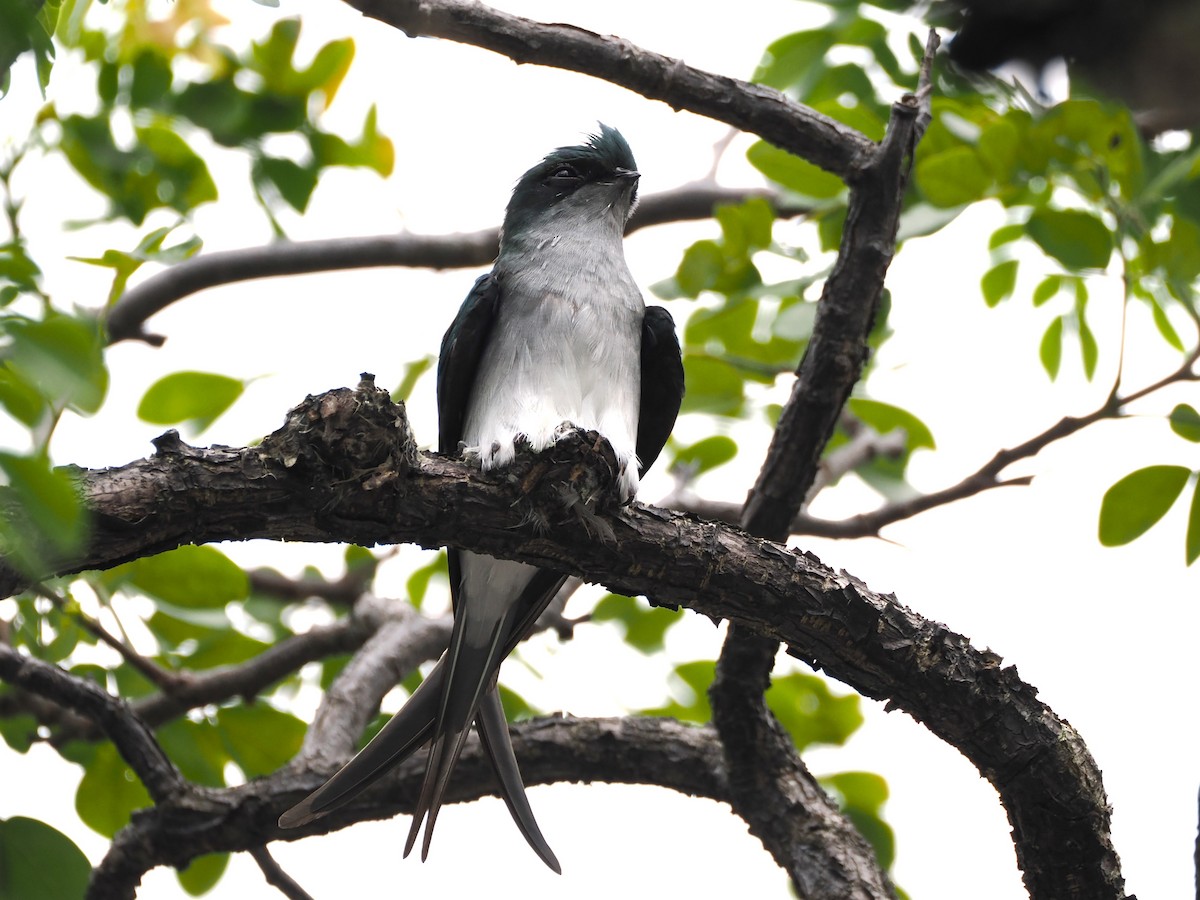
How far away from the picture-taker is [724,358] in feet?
15.6

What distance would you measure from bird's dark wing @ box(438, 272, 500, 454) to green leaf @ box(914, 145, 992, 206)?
164 cm

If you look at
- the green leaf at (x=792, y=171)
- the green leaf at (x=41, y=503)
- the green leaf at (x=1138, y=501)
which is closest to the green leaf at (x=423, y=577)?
the green leaf at (x=792, y=171)

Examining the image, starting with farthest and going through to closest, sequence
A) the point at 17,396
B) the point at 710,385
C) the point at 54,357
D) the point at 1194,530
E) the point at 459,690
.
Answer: the point at 710,385
the point at 459,690
the point at 1194,530
the point at 17,396
the point at 54,357

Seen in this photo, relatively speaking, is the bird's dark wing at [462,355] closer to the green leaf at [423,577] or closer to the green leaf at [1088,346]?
the green leaf at [423,577]

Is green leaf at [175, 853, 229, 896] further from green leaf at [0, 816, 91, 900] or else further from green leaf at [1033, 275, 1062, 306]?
green leaf at [1033, 275, 1062, 306]

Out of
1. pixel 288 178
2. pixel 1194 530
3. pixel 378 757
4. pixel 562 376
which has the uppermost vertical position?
pixel 288 178

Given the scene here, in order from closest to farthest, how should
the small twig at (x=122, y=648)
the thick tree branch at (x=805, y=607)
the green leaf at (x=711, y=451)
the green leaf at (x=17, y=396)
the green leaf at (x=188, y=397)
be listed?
the green leaf at (x=17, y=396)
the thick tree branch at (x=805, y=607)
the green leaf at (x=188, y=397)
the small twig at (x=122, y=648)
the green leaf at (x=711, y=451)

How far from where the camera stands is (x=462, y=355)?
14.5 feet

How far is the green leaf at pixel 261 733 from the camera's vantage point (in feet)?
14.6

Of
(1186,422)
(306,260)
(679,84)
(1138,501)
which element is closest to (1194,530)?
(1138,501)

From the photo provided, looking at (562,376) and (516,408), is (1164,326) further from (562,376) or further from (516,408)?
(516,408)

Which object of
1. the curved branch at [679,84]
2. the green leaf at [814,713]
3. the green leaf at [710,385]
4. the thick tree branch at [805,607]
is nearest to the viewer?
the thick tree branch at [805,607]

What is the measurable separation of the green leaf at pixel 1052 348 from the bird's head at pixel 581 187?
1859mm

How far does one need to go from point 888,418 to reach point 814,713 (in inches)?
48.4
